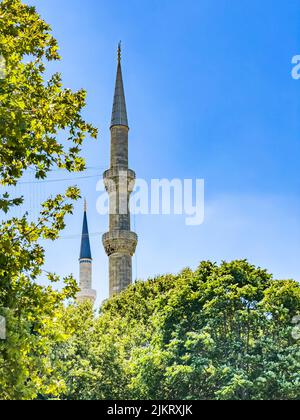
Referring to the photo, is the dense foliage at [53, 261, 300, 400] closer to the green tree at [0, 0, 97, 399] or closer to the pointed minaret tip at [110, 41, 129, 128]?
the green tree at [0, 0, 97, 399]

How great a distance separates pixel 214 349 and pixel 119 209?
1425 inches

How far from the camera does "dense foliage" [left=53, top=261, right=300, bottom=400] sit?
31.5 m

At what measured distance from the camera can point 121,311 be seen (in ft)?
175

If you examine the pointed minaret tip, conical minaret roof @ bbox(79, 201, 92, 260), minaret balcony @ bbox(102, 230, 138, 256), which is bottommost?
minaret balcony @ bbox(102, 230, 138, 256)

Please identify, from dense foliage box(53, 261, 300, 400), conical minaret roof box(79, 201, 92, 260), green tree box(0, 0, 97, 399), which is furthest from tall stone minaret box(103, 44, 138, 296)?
green tree box(0, 0, 97, 399)

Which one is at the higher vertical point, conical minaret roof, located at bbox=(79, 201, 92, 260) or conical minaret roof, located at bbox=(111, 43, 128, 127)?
conical minaret roof, located at bbox=(111, 43, 128, 127)

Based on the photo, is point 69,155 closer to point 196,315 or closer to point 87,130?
point 87,130

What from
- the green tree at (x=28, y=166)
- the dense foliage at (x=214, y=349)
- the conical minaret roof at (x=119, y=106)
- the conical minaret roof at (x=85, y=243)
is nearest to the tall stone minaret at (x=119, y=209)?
the conical minaret roof at (x=119, y=106)

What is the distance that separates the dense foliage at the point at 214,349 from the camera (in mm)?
31453

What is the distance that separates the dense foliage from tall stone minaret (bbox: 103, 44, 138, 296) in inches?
1135

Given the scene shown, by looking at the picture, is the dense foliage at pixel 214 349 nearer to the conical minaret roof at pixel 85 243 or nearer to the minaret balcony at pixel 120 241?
the minaret balcony at pixel 120 241

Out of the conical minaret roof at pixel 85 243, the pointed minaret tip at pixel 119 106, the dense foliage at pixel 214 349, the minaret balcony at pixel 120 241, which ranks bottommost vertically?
the dense foliage at pixel 214 349

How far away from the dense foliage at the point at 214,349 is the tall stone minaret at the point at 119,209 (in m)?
28.8
